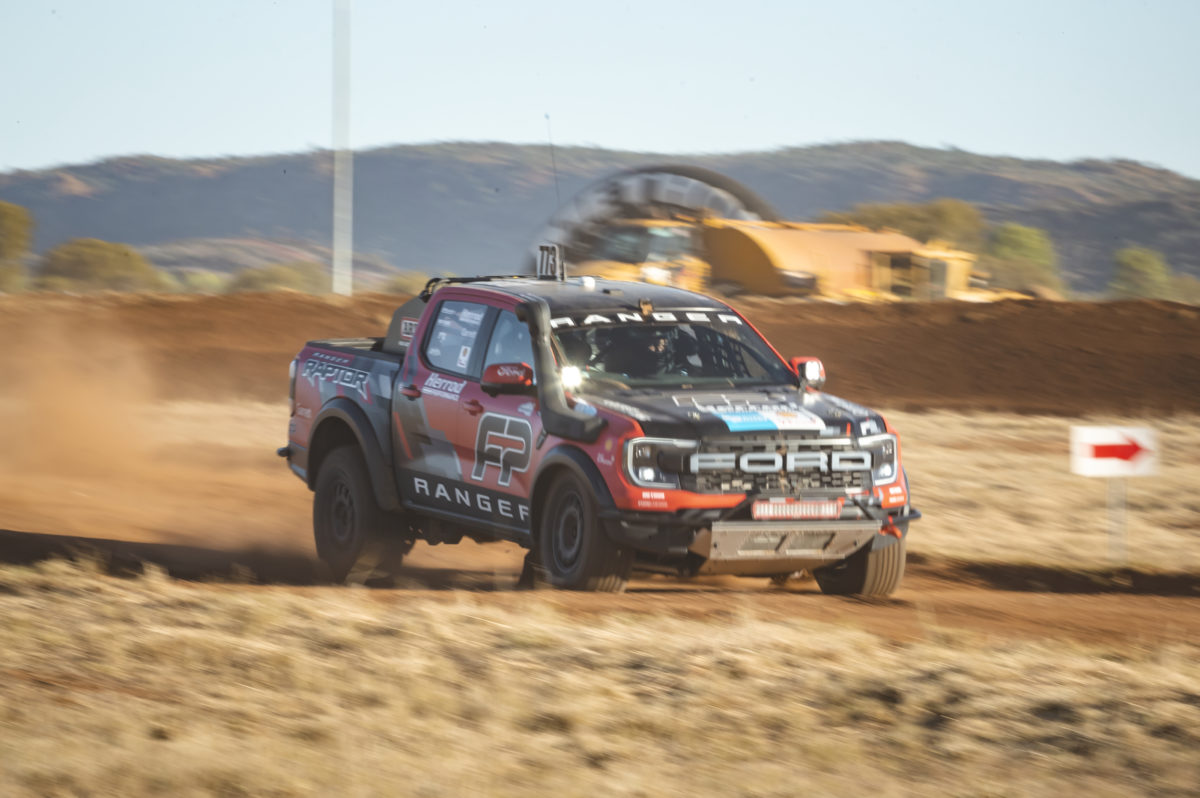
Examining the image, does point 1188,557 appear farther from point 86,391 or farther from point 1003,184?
point 1003,184

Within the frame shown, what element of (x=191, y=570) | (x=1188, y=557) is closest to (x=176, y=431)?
(x=191, y=570)

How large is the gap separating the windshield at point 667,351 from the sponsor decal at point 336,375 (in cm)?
183

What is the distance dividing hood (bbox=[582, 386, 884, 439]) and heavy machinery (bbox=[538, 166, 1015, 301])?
70.6ft

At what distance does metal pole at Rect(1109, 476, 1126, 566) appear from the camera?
11570mm

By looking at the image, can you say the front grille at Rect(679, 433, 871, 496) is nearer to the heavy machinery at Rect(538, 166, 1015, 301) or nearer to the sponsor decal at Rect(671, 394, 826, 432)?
the sponsor decal at Rect(671, 394, 826, 432)

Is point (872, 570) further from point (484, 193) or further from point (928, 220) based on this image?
point (484, 193)

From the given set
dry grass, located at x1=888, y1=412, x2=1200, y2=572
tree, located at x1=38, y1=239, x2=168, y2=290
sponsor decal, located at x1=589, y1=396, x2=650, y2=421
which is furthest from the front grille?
tree, located at x1=38, y1=239, x2=168, y2=290

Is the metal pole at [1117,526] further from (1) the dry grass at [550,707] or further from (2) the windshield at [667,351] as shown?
(1) the dry grass at [550,707]

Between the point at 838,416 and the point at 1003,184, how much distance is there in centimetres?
13710

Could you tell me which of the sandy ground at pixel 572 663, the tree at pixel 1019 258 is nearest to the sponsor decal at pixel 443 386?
the sandy ground at pixel 572 663

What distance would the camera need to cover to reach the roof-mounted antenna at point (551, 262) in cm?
1023

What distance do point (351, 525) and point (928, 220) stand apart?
192ft

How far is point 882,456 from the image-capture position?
852 centimetres

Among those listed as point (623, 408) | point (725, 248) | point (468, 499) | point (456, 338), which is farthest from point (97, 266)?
point (623, 408)
